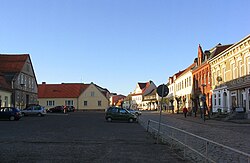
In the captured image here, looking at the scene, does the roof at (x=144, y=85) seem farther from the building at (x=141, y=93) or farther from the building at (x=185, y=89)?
the building at (x=185, y=89)

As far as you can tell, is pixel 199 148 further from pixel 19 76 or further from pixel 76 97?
pixel 76 97

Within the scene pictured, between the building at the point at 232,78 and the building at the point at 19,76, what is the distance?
3243 cm

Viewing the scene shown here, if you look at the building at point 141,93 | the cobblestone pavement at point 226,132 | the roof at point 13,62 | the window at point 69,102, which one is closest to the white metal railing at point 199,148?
the cobblestone pavement at point 226,132

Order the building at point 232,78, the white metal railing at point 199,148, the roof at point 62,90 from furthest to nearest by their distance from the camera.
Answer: the roof at point 62,90
the building at point 232,78
the white metal railing at point 199,148

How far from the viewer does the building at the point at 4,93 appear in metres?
50.8

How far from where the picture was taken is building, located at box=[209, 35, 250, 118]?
3616 cm

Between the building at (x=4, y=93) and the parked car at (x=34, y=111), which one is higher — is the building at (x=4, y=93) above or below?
above

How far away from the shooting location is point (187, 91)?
6844 centimetres

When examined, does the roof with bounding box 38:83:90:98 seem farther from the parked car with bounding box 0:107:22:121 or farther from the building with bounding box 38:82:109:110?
the parked car with bounding box 0:107:22:121

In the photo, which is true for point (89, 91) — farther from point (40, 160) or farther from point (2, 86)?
point (40, 160)

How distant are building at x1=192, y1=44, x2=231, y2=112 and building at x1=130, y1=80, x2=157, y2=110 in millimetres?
71217

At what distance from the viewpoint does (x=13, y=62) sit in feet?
205

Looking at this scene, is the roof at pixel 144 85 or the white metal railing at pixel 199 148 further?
the roof at pixel 144 85

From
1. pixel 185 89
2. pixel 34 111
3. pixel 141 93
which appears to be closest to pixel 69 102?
pixel 185 89
